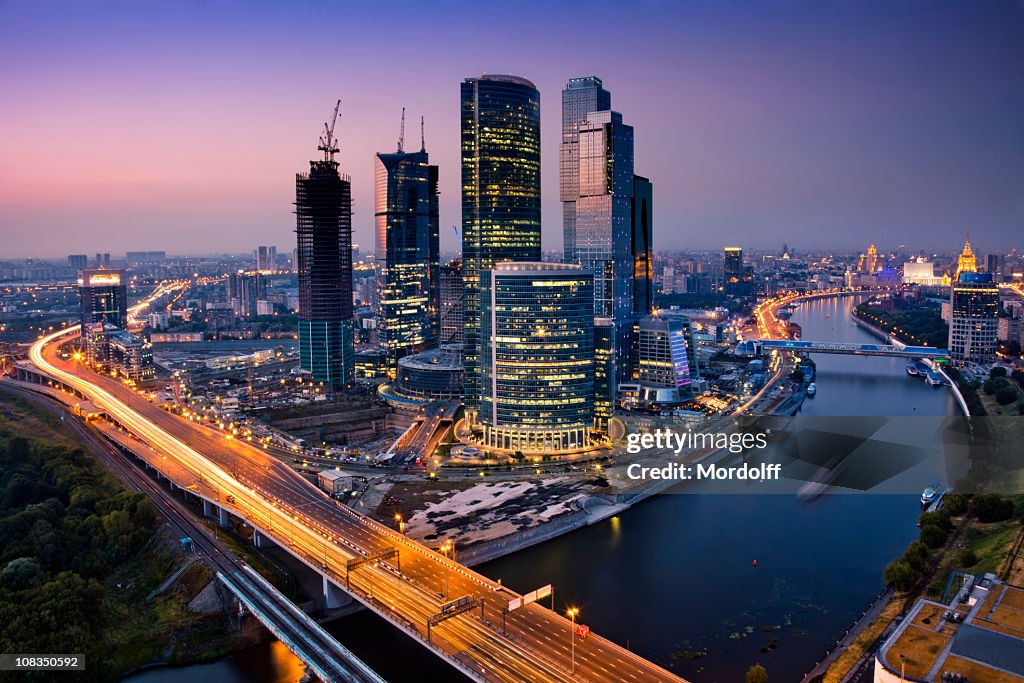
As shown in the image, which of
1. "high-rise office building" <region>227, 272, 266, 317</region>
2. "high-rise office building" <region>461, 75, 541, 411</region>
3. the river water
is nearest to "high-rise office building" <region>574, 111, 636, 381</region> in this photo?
"high-rise office building" <region>461, 75, 541, 411</region>

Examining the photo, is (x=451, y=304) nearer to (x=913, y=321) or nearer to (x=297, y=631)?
(x=297, y=631)

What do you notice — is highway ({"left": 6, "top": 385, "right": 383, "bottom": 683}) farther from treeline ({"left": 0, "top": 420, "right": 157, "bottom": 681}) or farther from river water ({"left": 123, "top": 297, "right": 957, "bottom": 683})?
river water ({"left": 123, "top": 297, "right": 957, "bottom": 683})

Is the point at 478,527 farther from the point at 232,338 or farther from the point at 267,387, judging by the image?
the point at 232,338

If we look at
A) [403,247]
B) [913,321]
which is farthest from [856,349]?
[403,247]

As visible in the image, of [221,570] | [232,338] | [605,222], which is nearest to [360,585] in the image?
[221,570]

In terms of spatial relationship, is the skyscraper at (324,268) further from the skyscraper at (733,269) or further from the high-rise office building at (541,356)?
the skyscraper at (733,269)

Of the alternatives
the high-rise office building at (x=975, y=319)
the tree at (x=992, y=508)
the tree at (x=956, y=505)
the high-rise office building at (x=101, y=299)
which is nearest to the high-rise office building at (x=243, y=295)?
the high-rise office building at (x=101, y=299)
